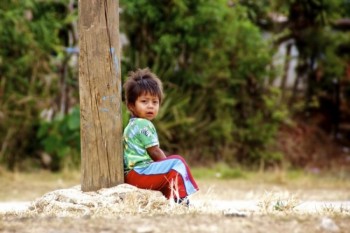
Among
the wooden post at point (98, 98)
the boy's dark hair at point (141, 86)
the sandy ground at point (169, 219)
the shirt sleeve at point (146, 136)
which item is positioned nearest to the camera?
the sandy ground at point (169, 219)

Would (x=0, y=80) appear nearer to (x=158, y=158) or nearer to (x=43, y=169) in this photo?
(x=43, y=169)

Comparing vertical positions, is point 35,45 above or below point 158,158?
above

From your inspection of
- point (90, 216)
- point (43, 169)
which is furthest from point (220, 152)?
point (90, 216)

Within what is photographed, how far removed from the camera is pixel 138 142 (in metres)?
6.39

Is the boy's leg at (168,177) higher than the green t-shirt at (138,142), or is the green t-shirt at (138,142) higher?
the green t-shirt at (138,142)

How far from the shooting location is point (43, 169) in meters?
13.8

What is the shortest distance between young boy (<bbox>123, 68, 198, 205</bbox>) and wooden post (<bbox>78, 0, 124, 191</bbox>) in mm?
183

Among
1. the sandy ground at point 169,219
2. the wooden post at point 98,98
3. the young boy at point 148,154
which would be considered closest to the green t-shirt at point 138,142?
the young boy at point 148,154

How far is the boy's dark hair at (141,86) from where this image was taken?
6.47m

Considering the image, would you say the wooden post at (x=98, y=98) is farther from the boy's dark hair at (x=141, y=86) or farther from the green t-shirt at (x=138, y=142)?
the boy's dark hair at (x=141, y=86)

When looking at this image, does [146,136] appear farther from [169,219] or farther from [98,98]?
[169,219]

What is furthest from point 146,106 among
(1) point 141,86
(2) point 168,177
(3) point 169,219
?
(3) point 169,219

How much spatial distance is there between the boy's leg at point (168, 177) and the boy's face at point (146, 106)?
445mm

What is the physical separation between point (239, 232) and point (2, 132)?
9.53 metres
